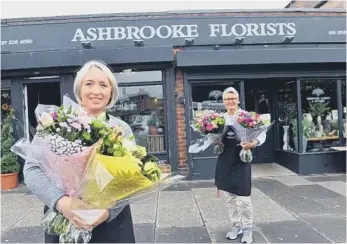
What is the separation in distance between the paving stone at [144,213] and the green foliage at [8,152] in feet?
11.4

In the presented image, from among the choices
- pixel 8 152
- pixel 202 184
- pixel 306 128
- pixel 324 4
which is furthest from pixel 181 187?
pixel 324 4

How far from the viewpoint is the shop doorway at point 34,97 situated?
8.88 metres

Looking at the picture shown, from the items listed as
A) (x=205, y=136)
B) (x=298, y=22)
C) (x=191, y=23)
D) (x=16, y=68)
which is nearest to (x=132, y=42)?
(x=191, y=23)

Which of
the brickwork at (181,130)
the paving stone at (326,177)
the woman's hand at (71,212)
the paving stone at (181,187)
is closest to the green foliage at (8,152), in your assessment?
the paving stone at (181,187)

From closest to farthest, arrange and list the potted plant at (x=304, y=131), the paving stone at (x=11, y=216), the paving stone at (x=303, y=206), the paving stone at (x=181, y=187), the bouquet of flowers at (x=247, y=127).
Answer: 1. the bouquet of flowers at (x=247, y=127)
2. the paving stone at (x=11, y=216)
3. the paving stone at (x=303, y=206)
4. the paving stone at (x=181, y=187)
5. the potted plant at (x=304, y=131)

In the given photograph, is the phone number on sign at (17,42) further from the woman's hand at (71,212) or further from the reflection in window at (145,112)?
the woman's hand at (71,212)

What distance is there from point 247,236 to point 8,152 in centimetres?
584

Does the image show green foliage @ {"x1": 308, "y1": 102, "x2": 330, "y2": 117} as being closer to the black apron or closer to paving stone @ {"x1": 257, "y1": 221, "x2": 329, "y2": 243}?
paving stone @ {"x1": 257, "y1": 221, "x2": 329, "y2": 243}

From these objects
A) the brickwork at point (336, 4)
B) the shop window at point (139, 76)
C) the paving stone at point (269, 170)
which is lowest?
the paving stone at point (269, 170)

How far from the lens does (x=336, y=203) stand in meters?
6.20

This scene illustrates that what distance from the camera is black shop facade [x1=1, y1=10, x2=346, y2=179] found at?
8352 mm

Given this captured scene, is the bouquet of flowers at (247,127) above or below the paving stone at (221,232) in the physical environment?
above

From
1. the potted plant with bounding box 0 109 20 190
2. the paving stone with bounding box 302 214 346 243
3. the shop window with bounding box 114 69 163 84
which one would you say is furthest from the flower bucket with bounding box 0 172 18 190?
the paving stone with bounding box 302 214 346 243

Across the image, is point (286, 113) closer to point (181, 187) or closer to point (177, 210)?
point (181, 187)
